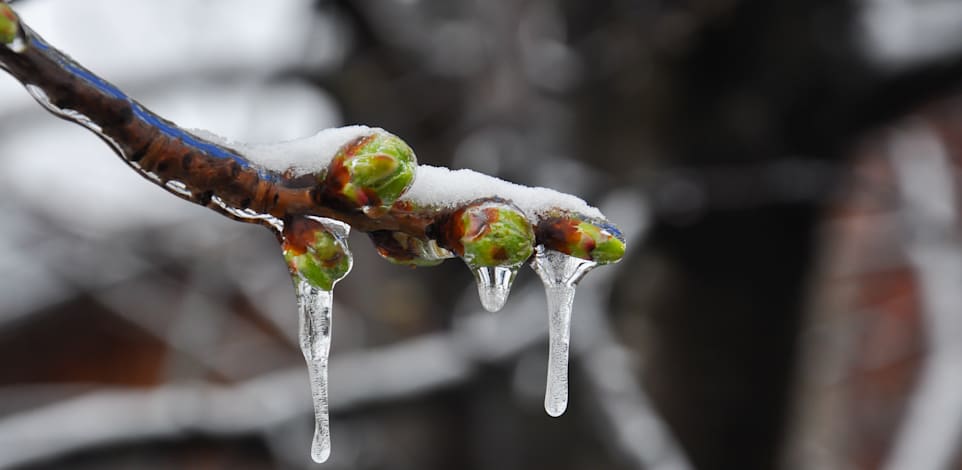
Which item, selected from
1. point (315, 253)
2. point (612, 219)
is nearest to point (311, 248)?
point (315, 253)

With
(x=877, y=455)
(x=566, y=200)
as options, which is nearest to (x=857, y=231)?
(x=877, y=455)

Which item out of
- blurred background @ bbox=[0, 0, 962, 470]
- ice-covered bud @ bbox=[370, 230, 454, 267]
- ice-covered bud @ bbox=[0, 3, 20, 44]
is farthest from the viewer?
blurred background @ bbox=[0, 0, 962, 470]

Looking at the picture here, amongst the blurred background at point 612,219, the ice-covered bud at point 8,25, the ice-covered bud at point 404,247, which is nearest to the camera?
the ice-covered bud at point 8,25

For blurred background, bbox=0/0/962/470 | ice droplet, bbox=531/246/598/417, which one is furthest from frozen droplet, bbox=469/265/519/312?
blurred background, bbox=0/0/962/470

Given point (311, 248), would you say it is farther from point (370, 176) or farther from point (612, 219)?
point (612, 219)

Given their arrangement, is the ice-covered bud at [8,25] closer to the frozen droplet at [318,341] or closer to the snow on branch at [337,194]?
the snow on branch at [337,194]

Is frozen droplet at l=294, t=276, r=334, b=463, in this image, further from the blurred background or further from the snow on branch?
the blurred background

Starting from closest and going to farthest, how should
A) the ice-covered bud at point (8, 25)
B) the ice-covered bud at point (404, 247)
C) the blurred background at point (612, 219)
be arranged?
the ice-covered bud at point (8, 25), the ice-covered bud at point (404, 247), the blurred background at point (612, 219)

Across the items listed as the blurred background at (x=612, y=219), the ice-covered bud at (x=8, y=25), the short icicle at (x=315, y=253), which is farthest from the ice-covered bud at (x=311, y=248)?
the blurred background at (x=612, y=219)
